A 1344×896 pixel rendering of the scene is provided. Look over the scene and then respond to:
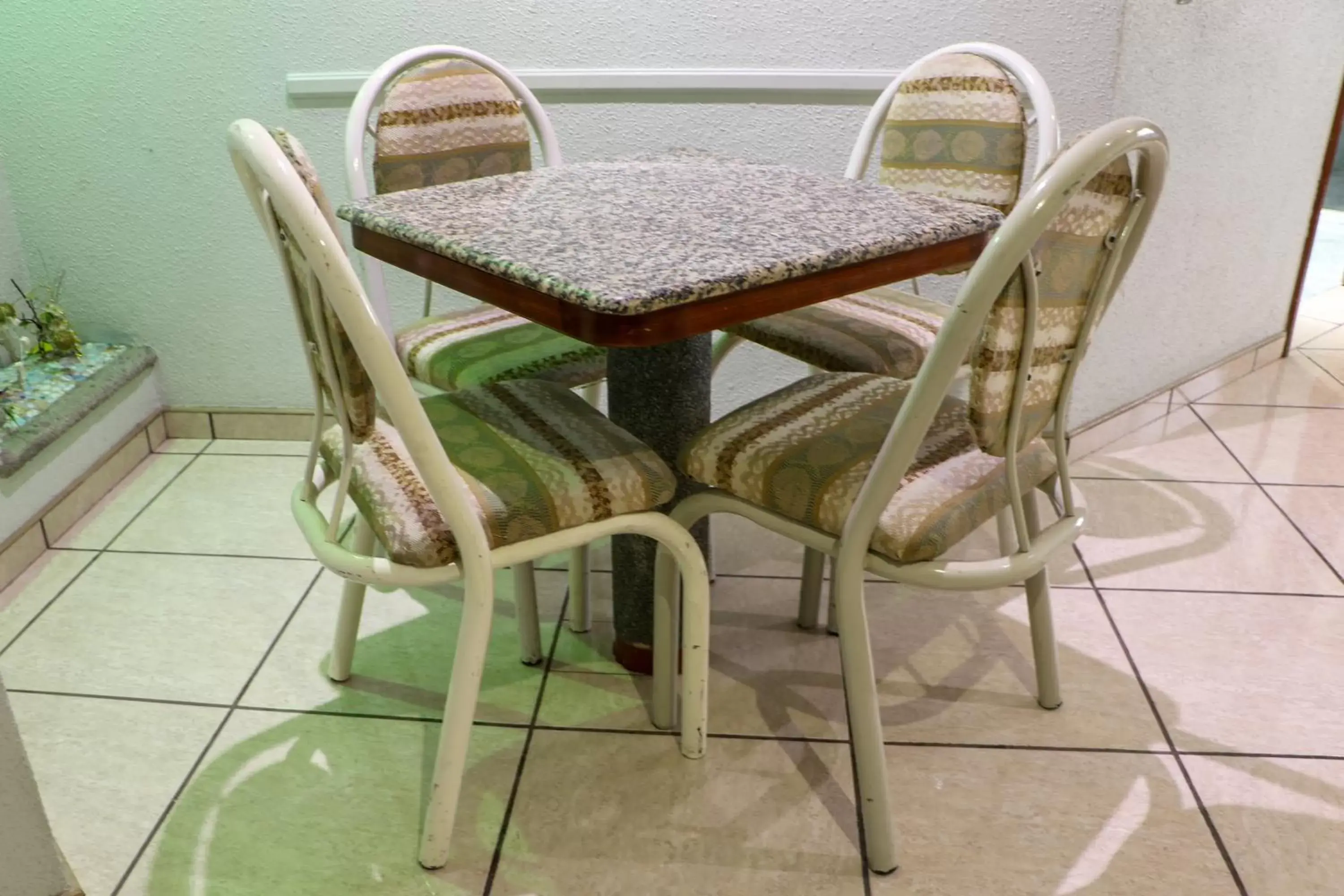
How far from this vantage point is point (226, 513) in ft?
7.22

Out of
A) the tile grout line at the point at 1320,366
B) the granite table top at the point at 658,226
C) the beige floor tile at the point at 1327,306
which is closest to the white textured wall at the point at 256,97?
the granite table top at the point at 658,226

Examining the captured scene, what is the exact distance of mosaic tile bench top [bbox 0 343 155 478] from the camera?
6.57 ft

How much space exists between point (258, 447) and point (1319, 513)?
2.33m

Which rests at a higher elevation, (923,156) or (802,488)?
(923,156)

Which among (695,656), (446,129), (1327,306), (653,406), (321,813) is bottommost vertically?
(321,813)

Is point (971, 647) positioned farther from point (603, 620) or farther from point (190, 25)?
point (190, 25)

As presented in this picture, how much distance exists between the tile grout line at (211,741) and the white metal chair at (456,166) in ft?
1.58

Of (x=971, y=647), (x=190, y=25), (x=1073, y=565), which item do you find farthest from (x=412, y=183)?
(x=1073, y=565)

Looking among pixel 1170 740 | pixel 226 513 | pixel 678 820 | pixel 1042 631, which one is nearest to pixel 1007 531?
pixel 1042 631

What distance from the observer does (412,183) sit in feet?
5.83

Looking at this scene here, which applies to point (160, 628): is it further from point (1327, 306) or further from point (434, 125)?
point (1327, 306)

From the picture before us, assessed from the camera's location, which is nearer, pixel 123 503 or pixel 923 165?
pixel 923 165

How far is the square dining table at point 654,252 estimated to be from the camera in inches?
41.8

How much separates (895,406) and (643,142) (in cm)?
104
